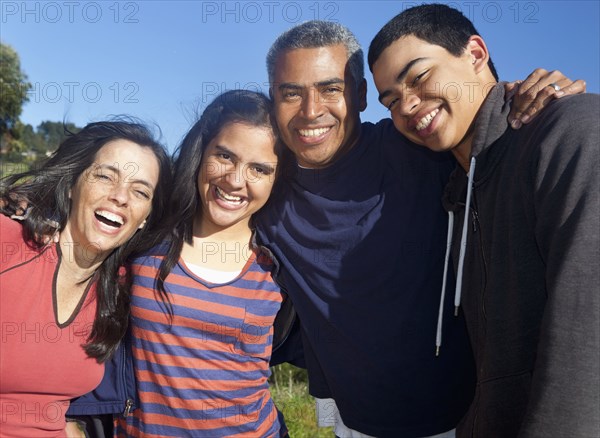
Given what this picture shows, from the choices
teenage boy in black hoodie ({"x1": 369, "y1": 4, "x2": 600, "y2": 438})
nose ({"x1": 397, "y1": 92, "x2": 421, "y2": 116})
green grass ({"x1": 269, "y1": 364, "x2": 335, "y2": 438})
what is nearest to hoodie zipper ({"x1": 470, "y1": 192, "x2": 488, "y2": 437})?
teenage boy in black hoodie ({"x1": 369, "y1": 4, "x2": 600, "y2": 438})

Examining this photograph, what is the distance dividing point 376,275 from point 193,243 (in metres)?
0.92

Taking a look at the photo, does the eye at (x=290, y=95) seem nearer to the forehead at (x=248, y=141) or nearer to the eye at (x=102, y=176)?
the forehead at (x=248, y=141)

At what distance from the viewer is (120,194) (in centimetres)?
264

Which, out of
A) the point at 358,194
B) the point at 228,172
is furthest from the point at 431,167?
the point at 228,172

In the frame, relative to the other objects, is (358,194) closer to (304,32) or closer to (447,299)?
(447,299)

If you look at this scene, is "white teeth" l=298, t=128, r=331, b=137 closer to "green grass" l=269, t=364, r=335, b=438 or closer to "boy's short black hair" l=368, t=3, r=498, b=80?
"boy's short black hair" l=368, t=3, r=498, b=80

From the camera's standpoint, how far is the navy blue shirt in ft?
8.20

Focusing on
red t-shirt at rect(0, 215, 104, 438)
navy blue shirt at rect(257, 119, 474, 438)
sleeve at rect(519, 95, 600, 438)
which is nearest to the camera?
sleeve at rect(519, 95, 600, 438)

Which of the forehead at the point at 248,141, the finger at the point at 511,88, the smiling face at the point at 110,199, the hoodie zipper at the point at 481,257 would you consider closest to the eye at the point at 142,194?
the smiling face at the point at 110,199

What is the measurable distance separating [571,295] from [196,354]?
5.40ft

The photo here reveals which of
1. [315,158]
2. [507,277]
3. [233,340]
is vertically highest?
[315,158]

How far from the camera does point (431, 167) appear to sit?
8.46 ft

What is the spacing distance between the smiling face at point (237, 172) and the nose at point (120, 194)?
1.20 feet

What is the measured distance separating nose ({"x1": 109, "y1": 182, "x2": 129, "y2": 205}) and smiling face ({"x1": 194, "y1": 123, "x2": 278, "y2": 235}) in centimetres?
37
